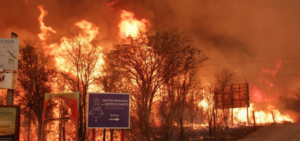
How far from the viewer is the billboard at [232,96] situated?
48.8 m

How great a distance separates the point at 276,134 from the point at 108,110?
32.8m

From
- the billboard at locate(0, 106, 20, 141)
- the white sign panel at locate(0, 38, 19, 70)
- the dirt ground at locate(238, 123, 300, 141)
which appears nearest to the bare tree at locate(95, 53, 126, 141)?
the white sign panel at locate(0, 38, 19, 70)

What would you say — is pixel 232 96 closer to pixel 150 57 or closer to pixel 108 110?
pixel 150 57

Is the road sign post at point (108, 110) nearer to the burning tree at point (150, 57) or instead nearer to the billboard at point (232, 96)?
the burning tree at point (150, 57)

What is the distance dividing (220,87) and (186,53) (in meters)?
23.0

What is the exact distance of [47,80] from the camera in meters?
36.1

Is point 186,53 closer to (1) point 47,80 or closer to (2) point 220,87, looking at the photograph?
(1) point 47,80

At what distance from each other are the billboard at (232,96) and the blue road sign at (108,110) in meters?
33.9

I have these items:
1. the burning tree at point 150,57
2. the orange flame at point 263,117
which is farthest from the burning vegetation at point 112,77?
the orange flame at point 263,117

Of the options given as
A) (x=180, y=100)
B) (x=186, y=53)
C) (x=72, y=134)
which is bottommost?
(x=72, y=134)

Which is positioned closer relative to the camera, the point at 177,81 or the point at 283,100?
the point at 177,81

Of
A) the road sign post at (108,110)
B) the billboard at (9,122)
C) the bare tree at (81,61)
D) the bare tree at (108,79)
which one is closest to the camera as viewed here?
the billboard at (9,122)

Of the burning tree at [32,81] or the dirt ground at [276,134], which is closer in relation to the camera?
the burning tree at [32,81]

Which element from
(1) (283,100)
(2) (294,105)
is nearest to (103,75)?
(2) (294,105)
